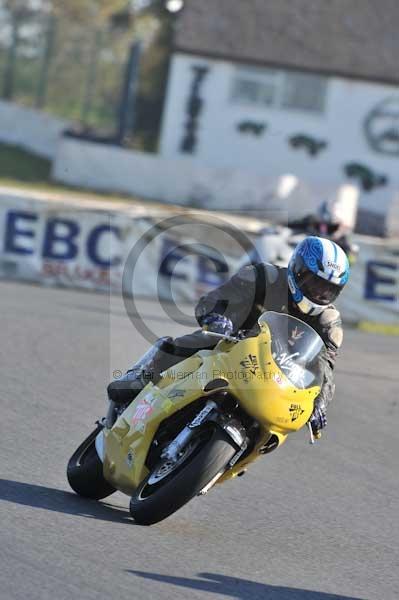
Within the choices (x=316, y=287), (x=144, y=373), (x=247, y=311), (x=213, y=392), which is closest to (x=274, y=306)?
(x=247, y=311)

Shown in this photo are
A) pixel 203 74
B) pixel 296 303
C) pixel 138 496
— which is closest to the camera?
pixel 138 496

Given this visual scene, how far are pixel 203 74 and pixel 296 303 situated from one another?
88.6 feet

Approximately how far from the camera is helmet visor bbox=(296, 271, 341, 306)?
5984mm

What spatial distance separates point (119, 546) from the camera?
5.33 meters

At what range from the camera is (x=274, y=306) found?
249 inches

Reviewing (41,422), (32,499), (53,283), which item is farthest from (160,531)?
(53,283)

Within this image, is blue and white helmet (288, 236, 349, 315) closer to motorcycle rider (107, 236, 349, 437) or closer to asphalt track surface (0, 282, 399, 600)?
motorcycle rider (107, 236, 349, 437)

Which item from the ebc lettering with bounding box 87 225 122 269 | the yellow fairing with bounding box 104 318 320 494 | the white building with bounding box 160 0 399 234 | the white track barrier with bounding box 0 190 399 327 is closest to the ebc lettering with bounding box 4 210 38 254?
the white track barrier with bounding box 0 190 399 327

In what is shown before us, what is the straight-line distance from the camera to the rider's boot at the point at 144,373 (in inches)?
242

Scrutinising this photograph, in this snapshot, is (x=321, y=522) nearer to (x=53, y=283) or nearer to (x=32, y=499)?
(x=32, y=499)

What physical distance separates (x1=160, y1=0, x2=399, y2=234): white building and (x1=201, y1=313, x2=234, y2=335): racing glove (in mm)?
26217

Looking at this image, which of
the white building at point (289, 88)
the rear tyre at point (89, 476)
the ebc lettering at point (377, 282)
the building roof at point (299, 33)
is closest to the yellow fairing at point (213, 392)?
the rear tyre at point (89, 476)

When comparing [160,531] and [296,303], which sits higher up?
[296,303]

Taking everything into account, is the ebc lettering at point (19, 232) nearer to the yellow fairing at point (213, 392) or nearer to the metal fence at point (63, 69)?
the yellow fairing at point (213, 392)
